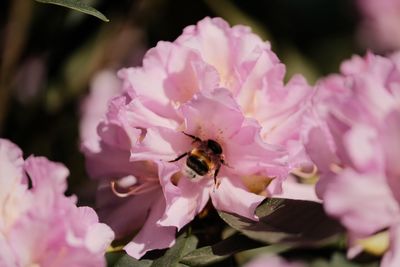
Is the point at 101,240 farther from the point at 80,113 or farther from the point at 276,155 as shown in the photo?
the point at 80,113

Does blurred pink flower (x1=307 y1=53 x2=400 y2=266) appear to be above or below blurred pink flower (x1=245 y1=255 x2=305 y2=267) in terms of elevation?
above

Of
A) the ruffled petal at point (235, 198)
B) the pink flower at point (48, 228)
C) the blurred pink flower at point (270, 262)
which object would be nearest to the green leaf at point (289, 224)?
the ruffled petal at point (235, 198)

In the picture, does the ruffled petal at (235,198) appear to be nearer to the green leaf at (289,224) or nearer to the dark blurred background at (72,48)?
the green leaf at (289,224)

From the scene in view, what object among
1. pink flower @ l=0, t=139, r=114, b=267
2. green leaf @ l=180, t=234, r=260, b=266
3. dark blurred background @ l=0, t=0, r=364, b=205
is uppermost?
green leaf @ l=180, t=234, r=260, b=266

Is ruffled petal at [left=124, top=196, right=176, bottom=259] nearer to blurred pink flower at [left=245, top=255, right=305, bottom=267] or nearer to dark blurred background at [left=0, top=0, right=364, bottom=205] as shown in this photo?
blurred pink flower at [left=245, top=255, right=305, bottom=267]

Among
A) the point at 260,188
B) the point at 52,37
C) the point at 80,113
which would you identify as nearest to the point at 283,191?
the point at 260,188

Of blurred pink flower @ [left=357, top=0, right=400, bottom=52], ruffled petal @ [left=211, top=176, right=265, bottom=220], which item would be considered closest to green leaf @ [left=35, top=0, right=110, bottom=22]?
ruffled petal @ [left=211, top=176, right=265, bottom=220]
